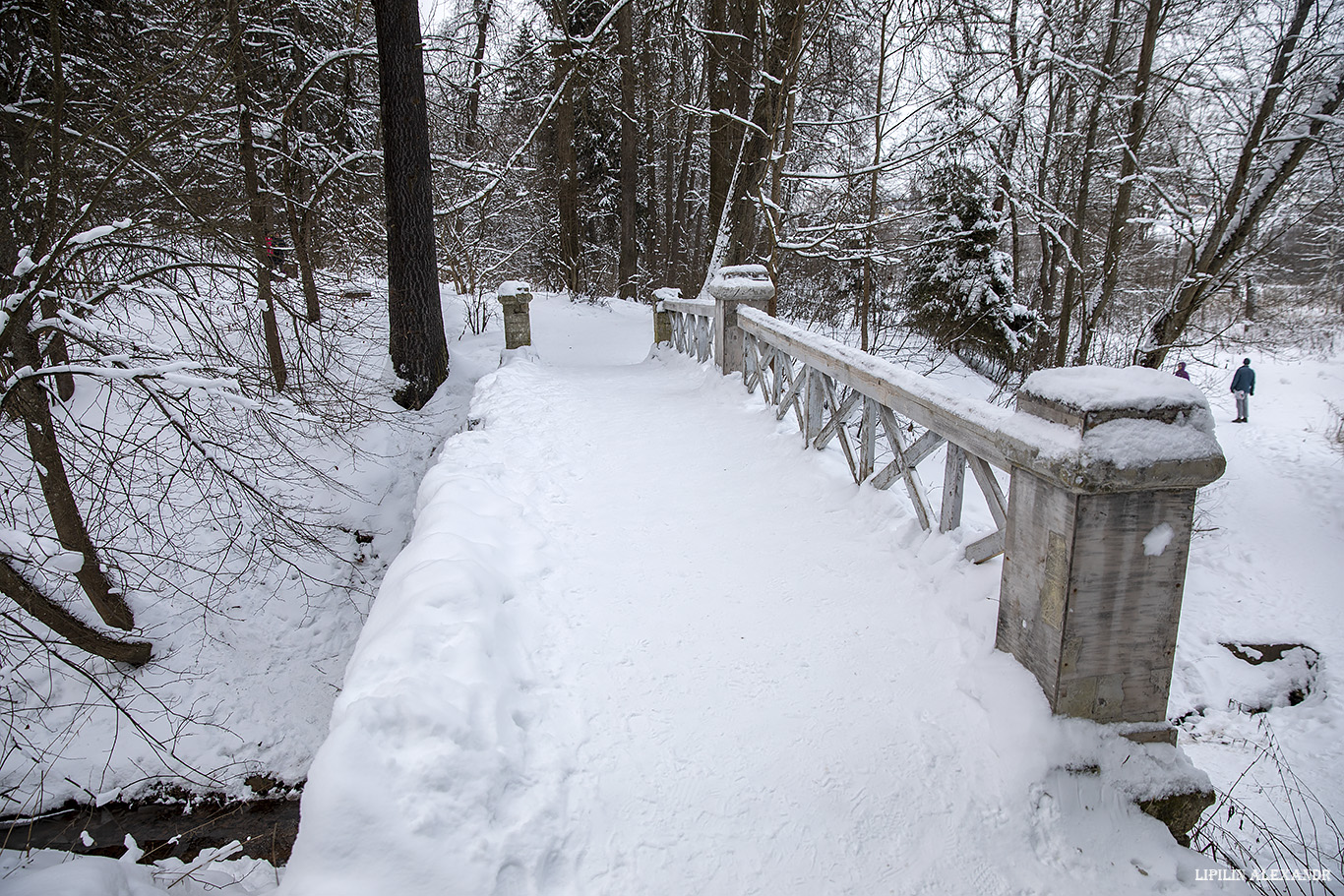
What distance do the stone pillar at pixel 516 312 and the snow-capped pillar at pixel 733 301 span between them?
13.4 feet

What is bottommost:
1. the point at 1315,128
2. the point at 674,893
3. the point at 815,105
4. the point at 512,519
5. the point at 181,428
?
the point at 674,893

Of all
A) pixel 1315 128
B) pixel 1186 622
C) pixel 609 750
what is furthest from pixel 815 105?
pixel 609 750

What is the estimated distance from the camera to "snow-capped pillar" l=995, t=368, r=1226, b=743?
2270mm

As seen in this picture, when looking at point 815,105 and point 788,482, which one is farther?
point 815,105

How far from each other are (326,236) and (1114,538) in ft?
27.5

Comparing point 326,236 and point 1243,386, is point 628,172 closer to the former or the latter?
point 326,236

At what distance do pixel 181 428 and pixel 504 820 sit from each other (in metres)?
3.27

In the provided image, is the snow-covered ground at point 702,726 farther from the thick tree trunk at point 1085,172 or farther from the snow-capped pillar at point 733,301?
the thick tree trunk at point 1085,172

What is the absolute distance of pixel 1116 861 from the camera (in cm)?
218

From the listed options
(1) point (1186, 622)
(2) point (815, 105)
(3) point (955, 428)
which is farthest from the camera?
(2) point (815, 105)

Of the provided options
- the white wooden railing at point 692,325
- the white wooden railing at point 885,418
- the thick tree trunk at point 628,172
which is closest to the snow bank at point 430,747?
the white wooden railing at point 885,418

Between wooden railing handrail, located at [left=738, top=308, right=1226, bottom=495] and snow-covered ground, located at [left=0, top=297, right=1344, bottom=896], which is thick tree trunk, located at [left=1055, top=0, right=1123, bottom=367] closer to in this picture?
snow-covered ground, located at [left=0, top=297, right=1344, bottom=896]

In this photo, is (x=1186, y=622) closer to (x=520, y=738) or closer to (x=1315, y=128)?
(x=1315, y=128)

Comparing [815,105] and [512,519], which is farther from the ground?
[815,105]
